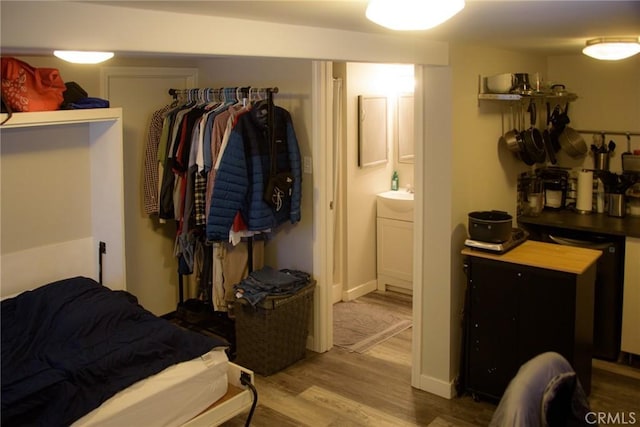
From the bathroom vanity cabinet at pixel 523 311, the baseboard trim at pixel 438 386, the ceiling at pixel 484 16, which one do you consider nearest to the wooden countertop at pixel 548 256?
the bathroom vanity cabinet at pixel 523 311

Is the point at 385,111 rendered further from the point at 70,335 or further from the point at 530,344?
the point at 70,335

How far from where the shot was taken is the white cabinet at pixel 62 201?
3.73 meters

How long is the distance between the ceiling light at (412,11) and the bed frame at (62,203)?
92.8 inches

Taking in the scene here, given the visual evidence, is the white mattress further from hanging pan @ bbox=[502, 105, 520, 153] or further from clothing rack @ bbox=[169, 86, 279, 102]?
hanging pan @ bbox=[502, 105, 520, 153]

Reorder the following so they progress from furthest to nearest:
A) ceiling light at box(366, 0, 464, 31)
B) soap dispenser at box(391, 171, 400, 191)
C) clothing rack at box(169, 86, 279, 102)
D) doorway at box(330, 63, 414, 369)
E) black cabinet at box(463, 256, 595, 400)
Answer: soap dispenser at box(391, 171, 400, 191) < doorway at box(330, 63, 414, 369) < clothing rack at box(169, 86, 279, 102) < black cabinet at box(463, 256, 595, 400) < ceiling light at box(366, 0, 464, 31)

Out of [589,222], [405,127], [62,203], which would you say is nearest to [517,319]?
[589,222]

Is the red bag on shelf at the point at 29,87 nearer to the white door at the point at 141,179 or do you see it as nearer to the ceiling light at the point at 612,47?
the white door at the point at 141,179

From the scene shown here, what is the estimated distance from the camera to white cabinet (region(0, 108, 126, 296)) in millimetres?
3734

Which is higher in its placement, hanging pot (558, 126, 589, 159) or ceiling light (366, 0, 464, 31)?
ceiling light (366, 0, 464, 31)

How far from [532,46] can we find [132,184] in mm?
2844

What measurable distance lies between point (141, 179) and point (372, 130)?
75.3 inches

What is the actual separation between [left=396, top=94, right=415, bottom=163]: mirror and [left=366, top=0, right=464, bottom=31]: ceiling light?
3.82 meters

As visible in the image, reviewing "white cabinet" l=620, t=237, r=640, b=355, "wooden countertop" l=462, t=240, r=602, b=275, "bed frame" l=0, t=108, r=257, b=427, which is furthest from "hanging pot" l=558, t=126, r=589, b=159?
"bed frame" l=0, t=108, r=257, b=427

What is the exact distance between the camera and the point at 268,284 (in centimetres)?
399
